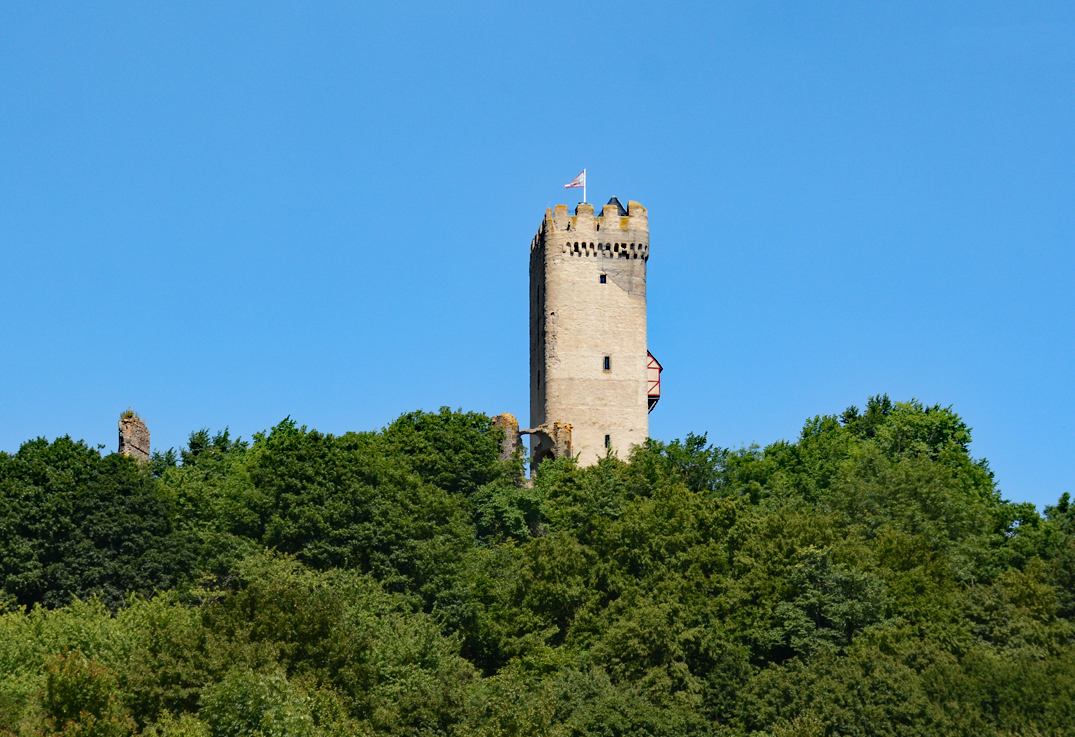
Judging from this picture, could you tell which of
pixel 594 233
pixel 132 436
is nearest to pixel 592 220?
pixel 594 233

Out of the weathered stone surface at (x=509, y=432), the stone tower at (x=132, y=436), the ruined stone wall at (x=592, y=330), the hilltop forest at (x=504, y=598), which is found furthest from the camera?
the ruined stone wall at (x=592, y=330)

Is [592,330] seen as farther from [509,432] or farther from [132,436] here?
[132,436]

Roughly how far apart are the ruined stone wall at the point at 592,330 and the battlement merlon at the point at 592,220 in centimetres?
4

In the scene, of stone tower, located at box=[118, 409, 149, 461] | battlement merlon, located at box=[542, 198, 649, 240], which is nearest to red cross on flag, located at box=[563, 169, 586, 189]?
battlement merlon, located at box=[542, 198, 649, 240]

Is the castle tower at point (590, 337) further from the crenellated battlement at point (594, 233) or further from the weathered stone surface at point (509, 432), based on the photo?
the weathered stone surface at point (509, 432)

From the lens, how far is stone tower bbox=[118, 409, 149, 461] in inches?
2091

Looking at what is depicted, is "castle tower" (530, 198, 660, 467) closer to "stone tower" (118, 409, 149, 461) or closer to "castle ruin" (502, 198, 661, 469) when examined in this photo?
"castle ruin" (502, 198, 661, 469)

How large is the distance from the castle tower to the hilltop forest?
5.94 meters

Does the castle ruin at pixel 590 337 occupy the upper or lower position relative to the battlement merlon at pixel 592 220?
lower

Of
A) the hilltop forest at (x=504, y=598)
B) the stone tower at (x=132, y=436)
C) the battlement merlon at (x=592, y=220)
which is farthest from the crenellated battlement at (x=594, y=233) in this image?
the stone tower at (x=132, y=436)

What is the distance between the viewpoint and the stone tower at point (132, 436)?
174ft

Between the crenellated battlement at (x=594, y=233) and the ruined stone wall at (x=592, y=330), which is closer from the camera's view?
the ruined stone wall at (x=592, y=330)

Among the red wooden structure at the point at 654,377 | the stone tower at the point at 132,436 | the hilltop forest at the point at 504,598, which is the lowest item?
the hilltop forest at the point at 504,598

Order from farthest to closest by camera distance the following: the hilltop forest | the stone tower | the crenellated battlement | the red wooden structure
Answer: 1. the red wooden structure
2. the crenellated battlement
3. the stone tower
4. the hilltop forest
